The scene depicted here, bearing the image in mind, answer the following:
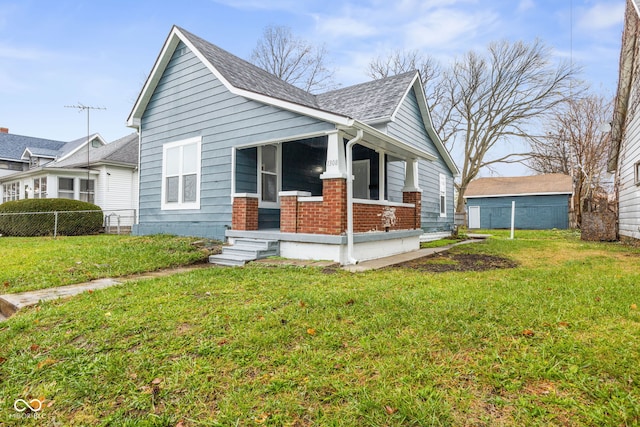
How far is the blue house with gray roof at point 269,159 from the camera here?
631 centimetres

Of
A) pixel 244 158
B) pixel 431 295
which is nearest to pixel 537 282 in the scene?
pixel 431 295

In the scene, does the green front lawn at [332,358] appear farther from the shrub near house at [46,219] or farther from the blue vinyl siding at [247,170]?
the shrub near house at [46,219]

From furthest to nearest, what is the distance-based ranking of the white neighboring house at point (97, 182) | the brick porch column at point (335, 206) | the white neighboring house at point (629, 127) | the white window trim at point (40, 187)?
the white window trim at point (40, 187), the white neighboring house at point (97, 182), the white neighboring house at point (629, 127), the brick porch column at point (335, 206)

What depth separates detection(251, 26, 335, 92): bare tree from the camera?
24.7 m

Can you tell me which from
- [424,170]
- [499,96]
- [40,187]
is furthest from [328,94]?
[499,96]

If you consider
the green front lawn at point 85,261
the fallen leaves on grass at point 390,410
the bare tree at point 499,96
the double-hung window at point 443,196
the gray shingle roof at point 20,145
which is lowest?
the fallen leaves on grass at point 390,410

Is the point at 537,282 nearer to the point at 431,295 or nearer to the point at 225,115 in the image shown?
the point at 431,295

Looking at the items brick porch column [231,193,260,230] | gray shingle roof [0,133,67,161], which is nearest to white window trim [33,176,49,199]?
gray shingle roof [0,133,67,161]

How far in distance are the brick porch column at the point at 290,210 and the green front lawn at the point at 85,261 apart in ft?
6.02

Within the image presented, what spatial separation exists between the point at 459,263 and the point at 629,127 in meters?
8.86

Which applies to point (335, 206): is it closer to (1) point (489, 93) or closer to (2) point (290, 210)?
(2) point (290, 210)

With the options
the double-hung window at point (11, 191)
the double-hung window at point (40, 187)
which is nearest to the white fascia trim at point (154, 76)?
the double-hung window at point (40, 187)

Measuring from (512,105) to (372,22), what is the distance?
1386 centimetres

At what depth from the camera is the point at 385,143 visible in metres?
7.31
